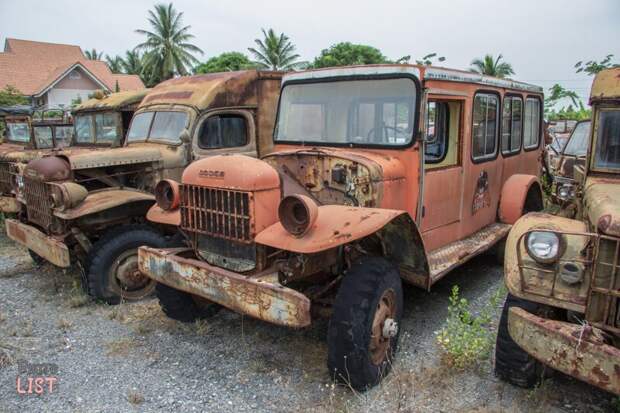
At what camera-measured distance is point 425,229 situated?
15.4 feet

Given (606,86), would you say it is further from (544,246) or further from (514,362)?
(514,362)

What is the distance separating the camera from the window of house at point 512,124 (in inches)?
238

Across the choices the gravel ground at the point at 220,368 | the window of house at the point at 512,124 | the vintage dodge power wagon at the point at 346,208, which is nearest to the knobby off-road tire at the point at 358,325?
→ the vintage dodge power wagon at the point at 346,208

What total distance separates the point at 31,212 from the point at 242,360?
137 inches

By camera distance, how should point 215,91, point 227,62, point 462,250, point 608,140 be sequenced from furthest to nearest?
point 227,62
point 215,91
point 462,250
point 608,140

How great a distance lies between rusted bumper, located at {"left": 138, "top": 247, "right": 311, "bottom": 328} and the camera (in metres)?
3.16

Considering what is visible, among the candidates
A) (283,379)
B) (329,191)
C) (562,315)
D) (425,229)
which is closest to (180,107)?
(329,191)

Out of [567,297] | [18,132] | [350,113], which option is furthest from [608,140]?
[18,132]

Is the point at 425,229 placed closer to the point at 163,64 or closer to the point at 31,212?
the point at 31,212

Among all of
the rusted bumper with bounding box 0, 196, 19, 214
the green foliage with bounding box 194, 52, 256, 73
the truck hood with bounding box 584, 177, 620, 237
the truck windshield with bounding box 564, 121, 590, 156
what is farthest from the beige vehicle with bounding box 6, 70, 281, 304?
the green foliage with bounding box 194, 52, 256, 73

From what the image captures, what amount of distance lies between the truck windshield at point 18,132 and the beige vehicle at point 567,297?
9111 millimetres

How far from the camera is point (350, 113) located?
4512 mm

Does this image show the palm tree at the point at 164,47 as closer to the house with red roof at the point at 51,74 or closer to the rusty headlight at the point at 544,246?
the house with red roof at the point at 51,74

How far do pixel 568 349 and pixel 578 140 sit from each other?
6901 mm
